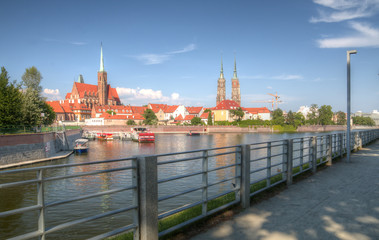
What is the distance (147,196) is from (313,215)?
3.62m

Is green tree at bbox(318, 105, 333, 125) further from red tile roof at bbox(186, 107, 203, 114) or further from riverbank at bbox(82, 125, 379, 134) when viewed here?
red tile roof at bbox(186, 107, 203, 114)

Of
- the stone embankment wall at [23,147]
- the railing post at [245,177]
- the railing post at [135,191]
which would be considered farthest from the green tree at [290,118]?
the railing post at [135,191]

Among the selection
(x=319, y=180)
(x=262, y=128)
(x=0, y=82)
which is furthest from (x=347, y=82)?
(x=262, y=128)

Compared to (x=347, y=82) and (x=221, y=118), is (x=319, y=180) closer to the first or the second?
(x=347, y=82)

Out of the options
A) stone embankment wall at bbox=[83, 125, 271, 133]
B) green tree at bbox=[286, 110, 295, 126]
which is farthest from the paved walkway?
green tree at bbox=[286, 110, 295, 126]

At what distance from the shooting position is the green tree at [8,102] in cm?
3362

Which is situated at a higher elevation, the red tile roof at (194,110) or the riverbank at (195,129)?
the red tile roof at (194,110)

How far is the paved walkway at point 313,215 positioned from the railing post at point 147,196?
2.96ft

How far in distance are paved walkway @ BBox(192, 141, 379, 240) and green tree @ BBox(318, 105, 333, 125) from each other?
475ft

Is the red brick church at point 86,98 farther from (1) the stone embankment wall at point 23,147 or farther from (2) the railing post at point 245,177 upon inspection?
(2) the railing post at point 245,177

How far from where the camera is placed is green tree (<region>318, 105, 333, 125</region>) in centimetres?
14200

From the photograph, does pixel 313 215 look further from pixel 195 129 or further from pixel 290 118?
pixel 290 118

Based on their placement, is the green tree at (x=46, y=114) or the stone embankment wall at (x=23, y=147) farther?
the green tree at (x=46, y=114)

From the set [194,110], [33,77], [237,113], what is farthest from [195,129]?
[33,77]
